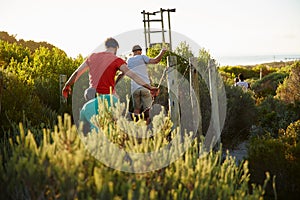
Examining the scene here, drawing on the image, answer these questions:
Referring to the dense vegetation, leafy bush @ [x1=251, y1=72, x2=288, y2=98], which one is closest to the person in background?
the dense vegetation

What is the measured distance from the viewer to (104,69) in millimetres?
6176

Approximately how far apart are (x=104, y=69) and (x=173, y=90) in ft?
6.53

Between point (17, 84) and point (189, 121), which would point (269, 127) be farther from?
point (17, 84)

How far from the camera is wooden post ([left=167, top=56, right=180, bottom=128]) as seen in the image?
7.82 metres

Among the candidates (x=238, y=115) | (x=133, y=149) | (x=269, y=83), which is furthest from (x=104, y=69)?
(x=269, y=83)

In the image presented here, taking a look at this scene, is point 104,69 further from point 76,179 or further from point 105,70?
point 76,179

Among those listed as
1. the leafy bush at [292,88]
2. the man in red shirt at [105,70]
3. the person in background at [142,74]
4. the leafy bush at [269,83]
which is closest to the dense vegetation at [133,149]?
the leafy bush at [292,88]

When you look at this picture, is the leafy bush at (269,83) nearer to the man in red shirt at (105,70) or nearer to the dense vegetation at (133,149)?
the dense vegetation at (133,149)

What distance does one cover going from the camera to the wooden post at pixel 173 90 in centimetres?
782

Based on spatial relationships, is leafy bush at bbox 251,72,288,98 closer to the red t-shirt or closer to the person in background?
the person in background

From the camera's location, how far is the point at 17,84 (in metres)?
8.18

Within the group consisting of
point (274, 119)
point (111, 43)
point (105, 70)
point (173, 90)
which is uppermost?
point (111, 43)

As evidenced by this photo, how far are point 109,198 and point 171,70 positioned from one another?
4593mm

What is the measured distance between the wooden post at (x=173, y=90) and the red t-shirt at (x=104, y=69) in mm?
1731
